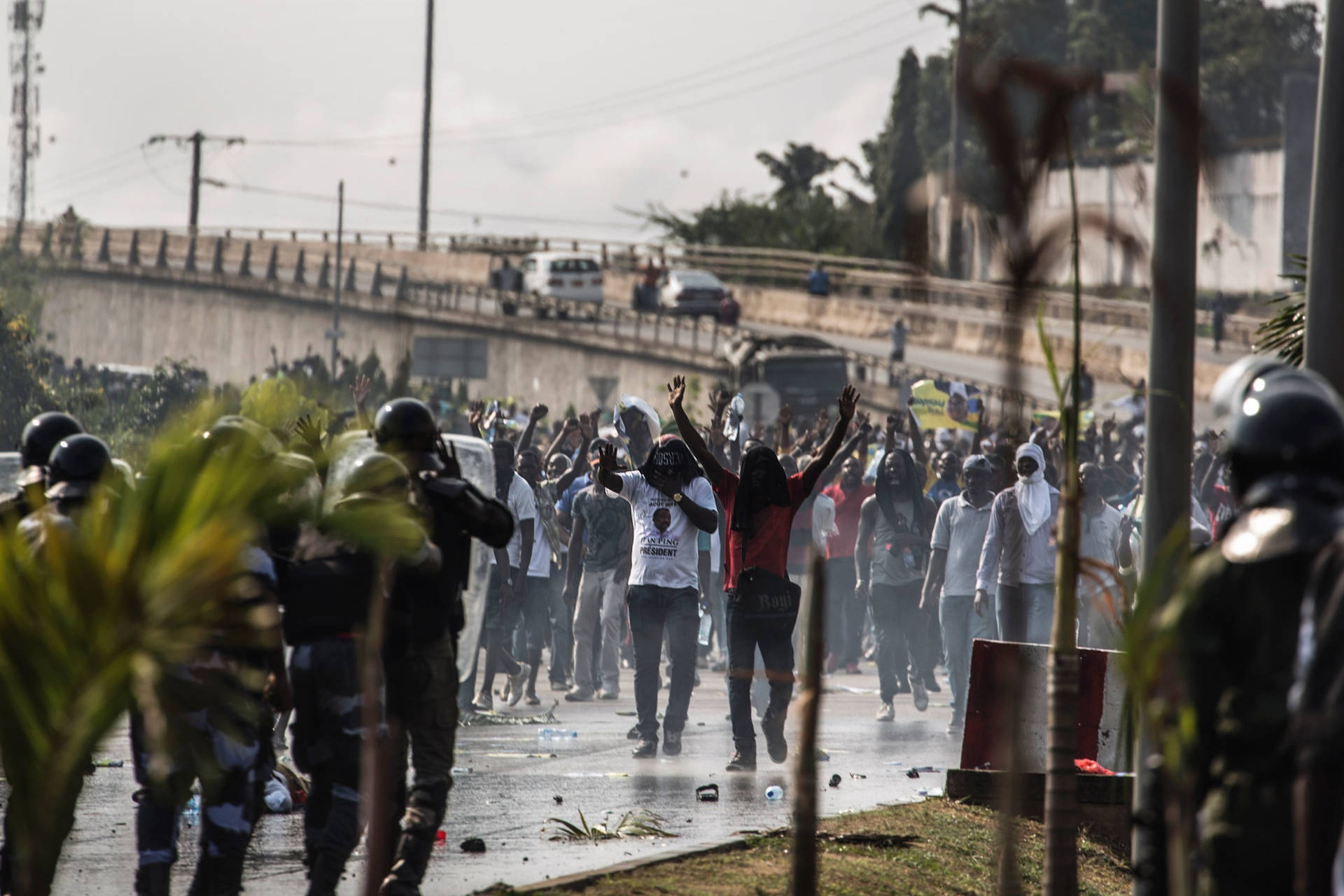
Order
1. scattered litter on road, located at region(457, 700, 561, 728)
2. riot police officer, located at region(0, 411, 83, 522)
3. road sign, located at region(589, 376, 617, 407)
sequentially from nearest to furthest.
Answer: riot police officer, located at region(0, 411, 83, 522) → scattered litter on road, located at region(457, 700, 561, 728) → road sign, located at region(589, 376, 617, 407)

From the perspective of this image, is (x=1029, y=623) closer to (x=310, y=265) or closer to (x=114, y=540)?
(x=114, y=540)

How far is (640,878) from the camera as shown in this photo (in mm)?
6559

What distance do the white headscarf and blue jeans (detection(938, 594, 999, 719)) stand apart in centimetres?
79

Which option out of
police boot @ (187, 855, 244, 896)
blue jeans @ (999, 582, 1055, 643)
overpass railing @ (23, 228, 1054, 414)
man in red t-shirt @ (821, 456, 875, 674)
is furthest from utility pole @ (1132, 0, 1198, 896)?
overpass railing @ (23, 228, 1054, 414)

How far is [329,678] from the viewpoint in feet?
18.8

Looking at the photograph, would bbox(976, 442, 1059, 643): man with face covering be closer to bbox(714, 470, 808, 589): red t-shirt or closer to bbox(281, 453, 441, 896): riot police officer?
bbox(714, 470, 808, 589): red t-shirt

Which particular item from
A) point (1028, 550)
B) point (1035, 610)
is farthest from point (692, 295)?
point (1028, 550)

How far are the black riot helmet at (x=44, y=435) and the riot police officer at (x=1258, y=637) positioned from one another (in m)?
3.71

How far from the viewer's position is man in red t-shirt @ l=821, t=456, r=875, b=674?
49.3 ft

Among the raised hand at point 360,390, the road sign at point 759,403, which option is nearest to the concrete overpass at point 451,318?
the road sign at point 759,403

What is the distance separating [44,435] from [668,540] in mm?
4691

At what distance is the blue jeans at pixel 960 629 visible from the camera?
12266mm

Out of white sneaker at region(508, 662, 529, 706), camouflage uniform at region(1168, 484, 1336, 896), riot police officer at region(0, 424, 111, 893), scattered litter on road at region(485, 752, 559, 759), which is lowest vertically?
scattered litter on road at region(485, 752, 559, 759)

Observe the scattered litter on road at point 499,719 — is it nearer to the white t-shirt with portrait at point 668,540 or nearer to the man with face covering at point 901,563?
the white t-shirt with portrait at point 668,540
